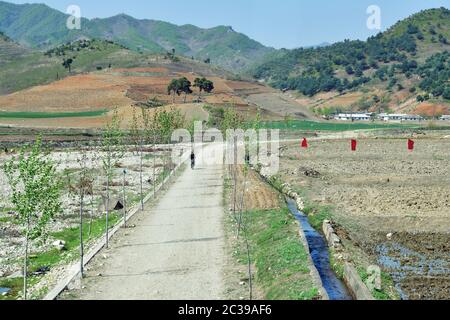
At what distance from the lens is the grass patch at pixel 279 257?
20.4 m

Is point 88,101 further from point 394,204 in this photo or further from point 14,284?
point 14,284

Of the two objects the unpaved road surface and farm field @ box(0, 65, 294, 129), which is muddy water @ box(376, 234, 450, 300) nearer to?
the unpaved road surface

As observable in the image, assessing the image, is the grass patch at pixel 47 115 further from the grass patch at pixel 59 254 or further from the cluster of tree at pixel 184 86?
the grass patch at pixel 59 254

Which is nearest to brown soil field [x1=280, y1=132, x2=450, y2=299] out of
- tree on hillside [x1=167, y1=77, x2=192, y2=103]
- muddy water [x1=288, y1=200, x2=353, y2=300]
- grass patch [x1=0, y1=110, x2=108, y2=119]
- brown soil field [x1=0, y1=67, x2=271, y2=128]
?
muddy water [x1=288, y1=200, x2=353, y2=300]

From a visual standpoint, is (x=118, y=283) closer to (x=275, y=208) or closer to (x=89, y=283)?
(x=89, y=283)

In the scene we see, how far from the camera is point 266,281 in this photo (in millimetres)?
22031

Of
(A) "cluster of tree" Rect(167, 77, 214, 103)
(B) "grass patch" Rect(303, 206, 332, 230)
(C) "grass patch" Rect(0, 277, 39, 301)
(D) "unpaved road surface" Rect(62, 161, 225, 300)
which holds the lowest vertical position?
(C) "grass patch" Rect(0, 277, 39, 301)

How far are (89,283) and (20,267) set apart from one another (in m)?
5.40

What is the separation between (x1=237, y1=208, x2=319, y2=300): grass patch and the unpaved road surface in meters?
1.50

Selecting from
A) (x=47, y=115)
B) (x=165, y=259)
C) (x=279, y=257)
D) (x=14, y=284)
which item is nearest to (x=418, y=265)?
(x=279, y=257)

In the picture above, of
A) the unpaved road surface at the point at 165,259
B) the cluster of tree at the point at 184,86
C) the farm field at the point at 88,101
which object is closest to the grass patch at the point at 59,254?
the unpaved road surface at the point at 165,259

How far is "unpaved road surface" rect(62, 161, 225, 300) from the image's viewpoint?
20.3 metres

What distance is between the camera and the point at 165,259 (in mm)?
24672
